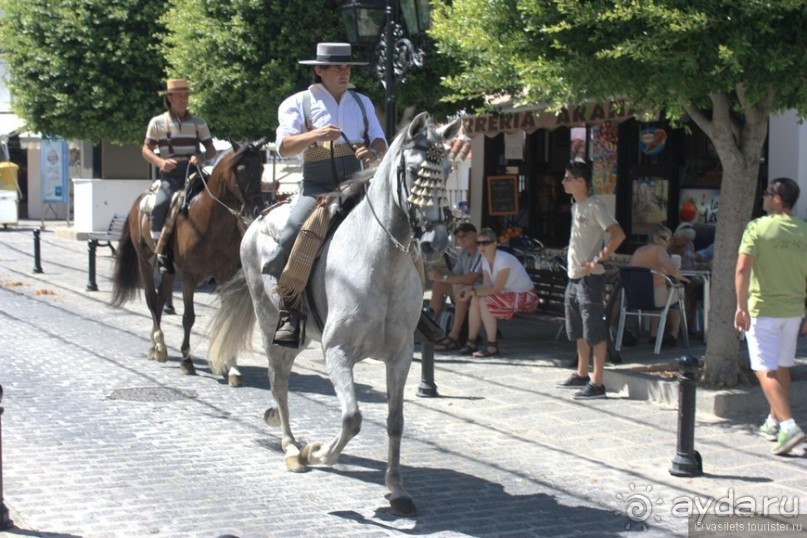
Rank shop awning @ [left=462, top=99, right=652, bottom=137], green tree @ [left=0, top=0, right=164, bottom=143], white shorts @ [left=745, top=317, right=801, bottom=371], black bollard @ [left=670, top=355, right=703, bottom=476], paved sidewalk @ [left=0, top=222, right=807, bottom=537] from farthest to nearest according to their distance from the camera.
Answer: green tree @ [left=0, top=0, right=164, bottom=143] → shop awning @ [left=462, top=99, right=652, bottom=137] → white shorts @ [left=745, top=317, right=801, bottom=371] → black bollard @ [left=670, top=355, right=703, bottom=476] → paved sidewalk @ [left=0, top=222, right=807, bottom=537]

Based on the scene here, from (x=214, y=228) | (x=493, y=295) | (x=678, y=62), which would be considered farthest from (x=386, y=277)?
(x=493, y=295)

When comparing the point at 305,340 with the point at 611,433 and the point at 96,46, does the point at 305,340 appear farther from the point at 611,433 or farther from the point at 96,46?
the point at 96,46

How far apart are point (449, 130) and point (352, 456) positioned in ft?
9.64

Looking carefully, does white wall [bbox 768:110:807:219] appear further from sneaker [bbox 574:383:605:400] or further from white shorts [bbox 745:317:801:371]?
white shorts [bbox 745:317:801:371]

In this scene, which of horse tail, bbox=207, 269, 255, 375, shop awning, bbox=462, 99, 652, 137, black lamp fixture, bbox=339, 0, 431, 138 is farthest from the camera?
shop awning, bbox=462, 99, 652, 137

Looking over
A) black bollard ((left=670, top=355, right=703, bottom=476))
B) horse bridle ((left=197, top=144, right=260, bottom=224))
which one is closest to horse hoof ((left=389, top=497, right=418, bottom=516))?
black bollard ((left=670, top=355, right=703, bottom=476))

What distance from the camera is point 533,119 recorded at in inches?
613

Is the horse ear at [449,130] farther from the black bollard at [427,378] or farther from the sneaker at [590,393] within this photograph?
the sneaker at [590,393]

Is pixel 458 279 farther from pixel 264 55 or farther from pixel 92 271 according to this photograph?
pixel 92 271

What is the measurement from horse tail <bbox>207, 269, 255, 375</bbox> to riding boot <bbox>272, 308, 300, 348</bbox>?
5.36 feet

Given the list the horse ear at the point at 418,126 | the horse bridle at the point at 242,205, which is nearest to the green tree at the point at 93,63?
the horse bridle at the point at 242,205

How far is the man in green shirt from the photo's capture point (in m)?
8.30

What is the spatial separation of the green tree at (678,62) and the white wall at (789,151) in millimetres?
4186

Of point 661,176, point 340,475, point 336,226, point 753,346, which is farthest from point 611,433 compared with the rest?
point 661,176
